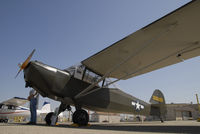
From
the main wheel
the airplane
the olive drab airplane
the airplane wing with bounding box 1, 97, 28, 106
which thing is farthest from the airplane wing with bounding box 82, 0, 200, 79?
the airplane

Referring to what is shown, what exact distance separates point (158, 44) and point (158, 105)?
641cm

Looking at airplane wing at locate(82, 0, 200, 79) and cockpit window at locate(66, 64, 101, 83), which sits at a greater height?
airplane wing at locate(82, 0, 200, 79)

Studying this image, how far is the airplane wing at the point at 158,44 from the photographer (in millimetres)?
4504

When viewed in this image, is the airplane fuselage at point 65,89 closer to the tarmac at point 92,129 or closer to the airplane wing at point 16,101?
Result: the tarmac at point 92,129

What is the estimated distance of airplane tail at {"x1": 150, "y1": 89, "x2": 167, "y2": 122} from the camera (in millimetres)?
10423

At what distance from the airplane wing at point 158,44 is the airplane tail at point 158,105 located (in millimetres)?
3926

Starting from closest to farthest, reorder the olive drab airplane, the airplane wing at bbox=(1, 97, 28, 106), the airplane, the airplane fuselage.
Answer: the olive drab airplane, the airplane fuselage, the airplane, the airplane wing at bbox=(1, 97, 28, 106)

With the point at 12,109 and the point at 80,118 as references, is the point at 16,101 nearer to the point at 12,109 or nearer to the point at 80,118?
the point at 12,109

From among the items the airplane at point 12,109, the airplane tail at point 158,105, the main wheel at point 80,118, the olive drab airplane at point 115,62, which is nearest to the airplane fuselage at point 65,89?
the olive drab airplane at point 115,62

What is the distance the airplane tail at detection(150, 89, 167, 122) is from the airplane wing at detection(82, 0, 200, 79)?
3.93 meters

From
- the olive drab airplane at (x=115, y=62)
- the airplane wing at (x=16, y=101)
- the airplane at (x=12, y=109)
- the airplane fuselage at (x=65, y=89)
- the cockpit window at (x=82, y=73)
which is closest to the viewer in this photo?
the olive drab airplane at (x=115, y=62)

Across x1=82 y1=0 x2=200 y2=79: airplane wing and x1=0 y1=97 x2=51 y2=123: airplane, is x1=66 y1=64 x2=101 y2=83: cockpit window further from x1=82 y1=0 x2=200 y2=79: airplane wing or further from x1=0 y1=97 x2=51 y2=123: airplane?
x1=0 y1=97 x2=51 y2=123: airplane

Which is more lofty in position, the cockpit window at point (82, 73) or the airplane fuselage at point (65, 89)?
the cockpit window at point (82, 73)

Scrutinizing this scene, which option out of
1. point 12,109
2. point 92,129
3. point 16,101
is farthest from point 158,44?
point 12,109
